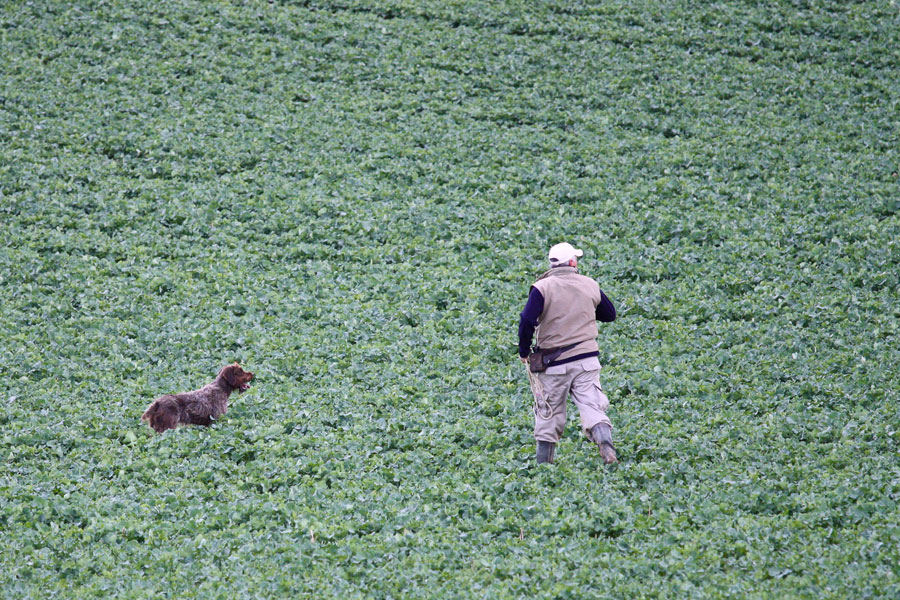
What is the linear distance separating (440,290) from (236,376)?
325 cm

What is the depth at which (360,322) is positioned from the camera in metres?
10.1

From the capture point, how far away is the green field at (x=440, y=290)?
20.1ft

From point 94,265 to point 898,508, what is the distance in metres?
9.76

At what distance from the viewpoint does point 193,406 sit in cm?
790

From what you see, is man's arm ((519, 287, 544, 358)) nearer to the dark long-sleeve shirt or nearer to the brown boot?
the dark long-sleeve shirt

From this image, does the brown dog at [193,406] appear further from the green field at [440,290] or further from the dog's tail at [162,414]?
the green field at [440,290]

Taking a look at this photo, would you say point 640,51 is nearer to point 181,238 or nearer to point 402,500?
point 181,238

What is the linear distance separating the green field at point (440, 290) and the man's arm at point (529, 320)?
1078mm

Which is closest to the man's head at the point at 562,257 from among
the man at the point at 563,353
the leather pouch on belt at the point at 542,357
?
→ the man at the point at 563,353

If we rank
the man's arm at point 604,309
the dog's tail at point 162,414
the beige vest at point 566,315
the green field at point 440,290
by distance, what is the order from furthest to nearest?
1. the dog's tail at point 162,414
2. the man's arm at point 604,309
3. the beige vest at point 566,315
4. the green field at point 440,290

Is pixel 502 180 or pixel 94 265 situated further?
pixel 502 180

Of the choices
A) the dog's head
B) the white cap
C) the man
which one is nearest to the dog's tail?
the dog's head

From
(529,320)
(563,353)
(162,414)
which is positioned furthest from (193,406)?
(563,353)

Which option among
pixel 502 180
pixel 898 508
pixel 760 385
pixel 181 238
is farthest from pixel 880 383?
pixel 181 238
